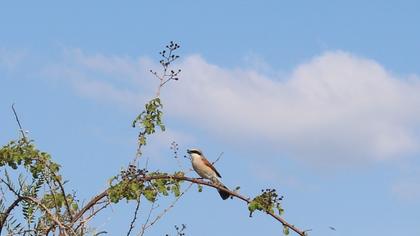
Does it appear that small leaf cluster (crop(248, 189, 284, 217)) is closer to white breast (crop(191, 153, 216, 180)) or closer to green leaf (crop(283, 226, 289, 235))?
green leaf (crop(283, 226, 289, 235))

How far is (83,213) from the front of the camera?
7.07 meters

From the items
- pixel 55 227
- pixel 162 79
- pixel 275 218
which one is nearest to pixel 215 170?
pixel 162 79

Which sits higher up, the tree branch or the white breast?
the white breast

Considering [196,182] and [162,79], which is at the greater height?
[162,79]

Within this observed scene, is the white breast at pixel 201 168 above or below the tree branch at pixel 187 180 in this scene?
above

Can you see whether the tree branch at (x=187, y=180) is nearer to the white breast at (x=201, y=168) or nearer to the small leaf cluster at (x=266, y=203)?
the small leaf cluster at (x=266, y=203)

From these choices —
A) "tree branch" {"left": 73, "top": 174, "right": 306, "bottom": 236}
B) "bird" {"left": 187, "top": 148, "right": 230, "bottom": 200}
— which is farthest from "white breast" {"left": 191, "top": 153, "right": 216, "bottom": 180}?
"tree branch" {"left": 73, "top": 174, "right": 306, "bottom": 236}

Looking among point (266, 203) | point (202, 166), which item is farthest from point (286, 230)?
point (202, 166)

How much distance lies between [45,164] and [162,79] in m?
1.46

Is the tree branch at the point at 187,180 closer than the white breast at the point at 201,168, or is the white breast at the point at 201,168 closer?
the tree branch at the point at 187,180

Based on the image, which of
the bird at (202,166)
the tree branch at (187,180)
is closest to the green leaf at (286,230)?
the tree branch at (187,180)

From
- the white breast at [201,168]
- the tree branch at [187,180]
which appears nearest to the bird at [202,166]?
the white breast at [201,168]

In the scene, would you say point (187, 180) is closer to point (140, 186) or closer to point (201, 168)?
point (140, 186)

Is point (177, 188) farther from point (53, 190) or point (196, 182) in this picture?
point (53, 190)
